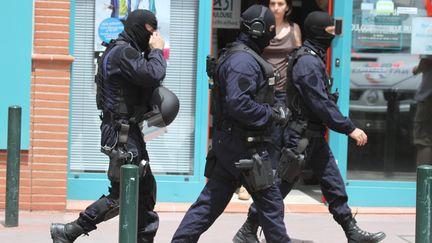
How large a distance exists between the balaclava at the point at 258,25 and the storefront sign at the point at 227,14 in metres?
3.90

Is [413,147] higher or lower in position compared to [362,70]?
lower

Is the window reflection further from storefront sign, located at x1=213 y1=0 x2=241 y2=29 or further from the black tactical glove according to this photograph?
the black tactical glove

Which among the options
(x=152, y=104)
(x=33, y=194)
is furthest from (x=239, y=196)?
(x=152, y=104)

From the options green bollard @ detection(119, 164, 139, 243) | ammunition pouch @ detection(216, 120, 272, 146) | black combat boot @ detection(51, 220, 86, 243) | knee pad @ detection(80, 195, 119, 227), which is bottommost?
black combat boot @ detection(51, 220, 86, 243)

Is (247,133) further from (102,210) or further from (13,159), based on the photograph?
(13,159)

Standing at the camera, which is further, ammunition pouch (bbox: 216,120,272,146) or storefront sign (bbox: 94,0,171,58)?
storefront sign (bbox: 94,0,171,58)

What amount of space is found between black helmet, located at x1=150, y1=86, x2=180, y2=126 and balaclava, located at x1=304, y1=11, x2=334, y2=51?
130 centimetres

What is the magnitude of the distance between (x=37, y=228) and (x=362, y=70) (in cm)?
353

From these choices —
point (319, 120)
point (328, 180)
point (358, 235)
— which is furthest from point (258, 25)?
point (358, 235)

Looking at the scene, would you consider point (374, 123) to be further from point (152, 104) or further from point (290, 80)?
point (152, 104)

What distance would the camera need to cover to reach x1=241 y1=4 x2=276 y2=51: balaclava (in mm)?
6184

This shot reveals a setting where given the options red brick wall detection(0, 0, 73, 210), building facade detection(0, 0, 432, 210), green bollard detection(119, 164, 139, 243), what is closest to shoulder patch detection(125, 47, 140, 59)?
green bollard detection(119, 164, 139, 243)

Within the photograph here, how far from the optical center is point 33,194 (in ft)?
27.0

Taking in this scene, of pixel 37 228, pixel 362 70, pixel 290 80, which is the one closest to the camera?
pixel 290 80
